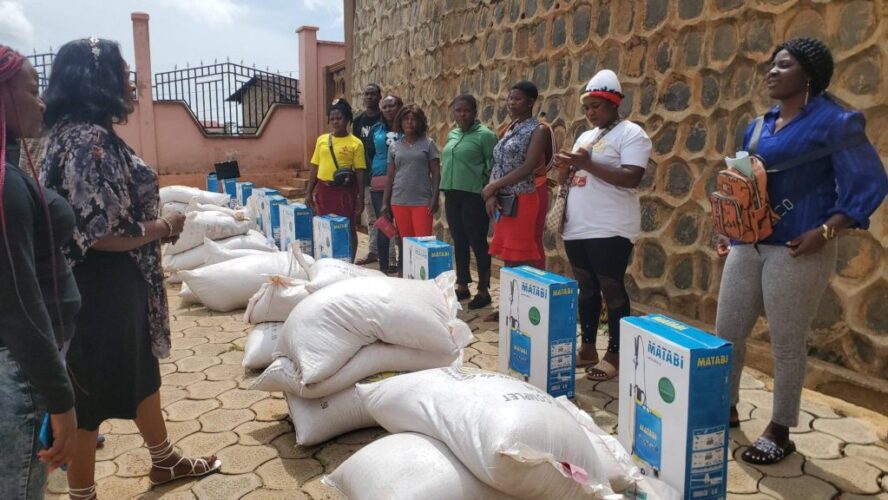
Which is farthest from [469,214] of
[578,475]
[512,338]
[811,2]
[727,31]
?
[578,475]

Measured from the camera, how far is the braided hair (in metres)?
2.21

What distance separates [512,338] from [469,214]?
5.21 feet

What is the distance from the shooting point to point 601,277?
10.4 ft

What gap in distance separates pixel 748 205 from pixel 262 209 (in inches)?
204

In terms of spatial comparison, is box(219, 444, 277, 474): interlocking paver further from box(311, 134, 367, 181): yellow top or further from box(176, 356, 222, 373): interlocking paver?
box(311, 134, 367, 181): yellow top

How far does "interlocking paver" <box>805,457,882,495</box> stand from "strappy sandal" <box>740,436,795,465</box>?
106 millimetres

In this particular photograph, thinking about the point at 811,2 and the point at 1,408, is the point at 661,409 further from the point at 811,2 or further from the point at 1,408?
the point at 811,2

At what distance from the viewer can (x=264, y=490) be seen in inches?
91.0

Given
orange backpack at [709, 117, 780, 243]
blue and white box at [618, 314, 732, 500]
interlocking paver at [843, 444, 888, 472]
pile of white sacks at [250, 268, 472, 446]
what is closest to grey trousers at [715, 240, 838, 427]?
orange backpack at [709, 117, 780, 243]

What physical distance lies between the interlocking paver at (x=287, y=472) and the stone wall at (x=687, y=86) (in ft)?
8.26

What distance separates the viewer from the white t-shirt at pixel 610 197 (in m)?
3.01

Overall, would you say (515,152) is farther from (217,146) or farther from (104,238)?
(217,146)

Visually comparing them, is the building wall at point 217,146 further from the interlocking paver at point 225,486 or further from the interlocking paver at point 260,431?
the interlocking paver at point 225,486

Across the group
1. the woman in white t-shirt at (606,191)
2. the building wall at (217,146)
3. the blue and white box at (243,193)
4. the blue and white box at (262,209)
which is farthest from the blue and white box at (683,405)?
the building wall at (217,146)
